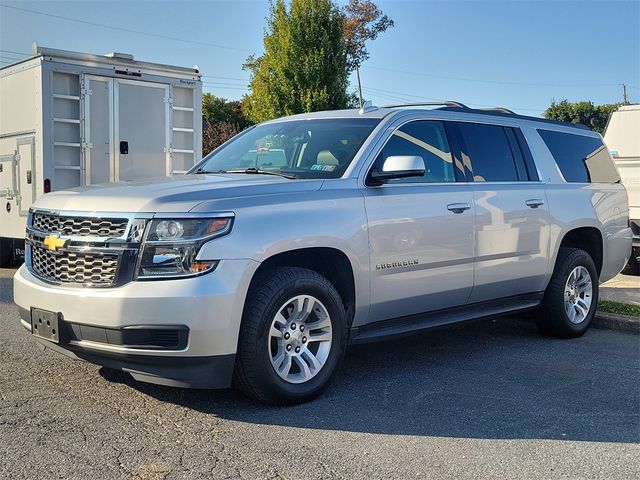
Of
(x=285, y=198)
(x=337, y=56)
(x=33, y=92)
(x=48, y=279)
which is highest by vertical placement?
(x=337, y=56)

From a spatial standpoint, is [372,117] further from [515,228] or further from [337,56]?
[337,56]

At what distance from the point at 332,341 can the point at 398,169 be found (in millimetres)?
1257

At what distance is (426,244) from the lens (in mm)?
5141

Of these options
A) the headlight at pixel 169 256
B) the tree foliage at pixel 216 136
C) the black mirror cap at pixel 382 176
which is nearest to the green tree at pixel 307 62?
the tree foliage at pixel 216 136

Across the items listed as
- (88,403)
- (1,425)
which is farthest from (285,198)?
(1,425)

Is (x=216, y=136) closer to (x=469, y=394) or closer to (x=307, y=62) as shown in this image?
(x=307, y=62)

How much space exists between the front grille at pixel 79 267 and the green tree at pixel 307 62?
1870 centimetres

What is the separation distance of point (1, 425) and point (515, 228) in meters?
4.17

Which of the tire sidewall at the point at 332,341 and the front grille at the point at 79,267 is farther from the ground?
the front grille at the point at 79,267

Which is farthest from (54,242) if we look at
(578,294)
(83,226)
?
(578,294)

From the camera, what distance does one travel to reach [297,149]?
5.38 m

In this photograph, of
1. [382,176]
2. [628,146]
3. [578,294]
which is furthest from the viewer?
[628,146]

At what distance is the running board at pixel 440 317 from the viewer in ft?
16.4

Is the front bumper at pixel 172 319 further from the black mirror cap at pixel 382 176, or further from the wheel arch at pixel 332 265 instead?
the black mirror cap at pixel 382 176
